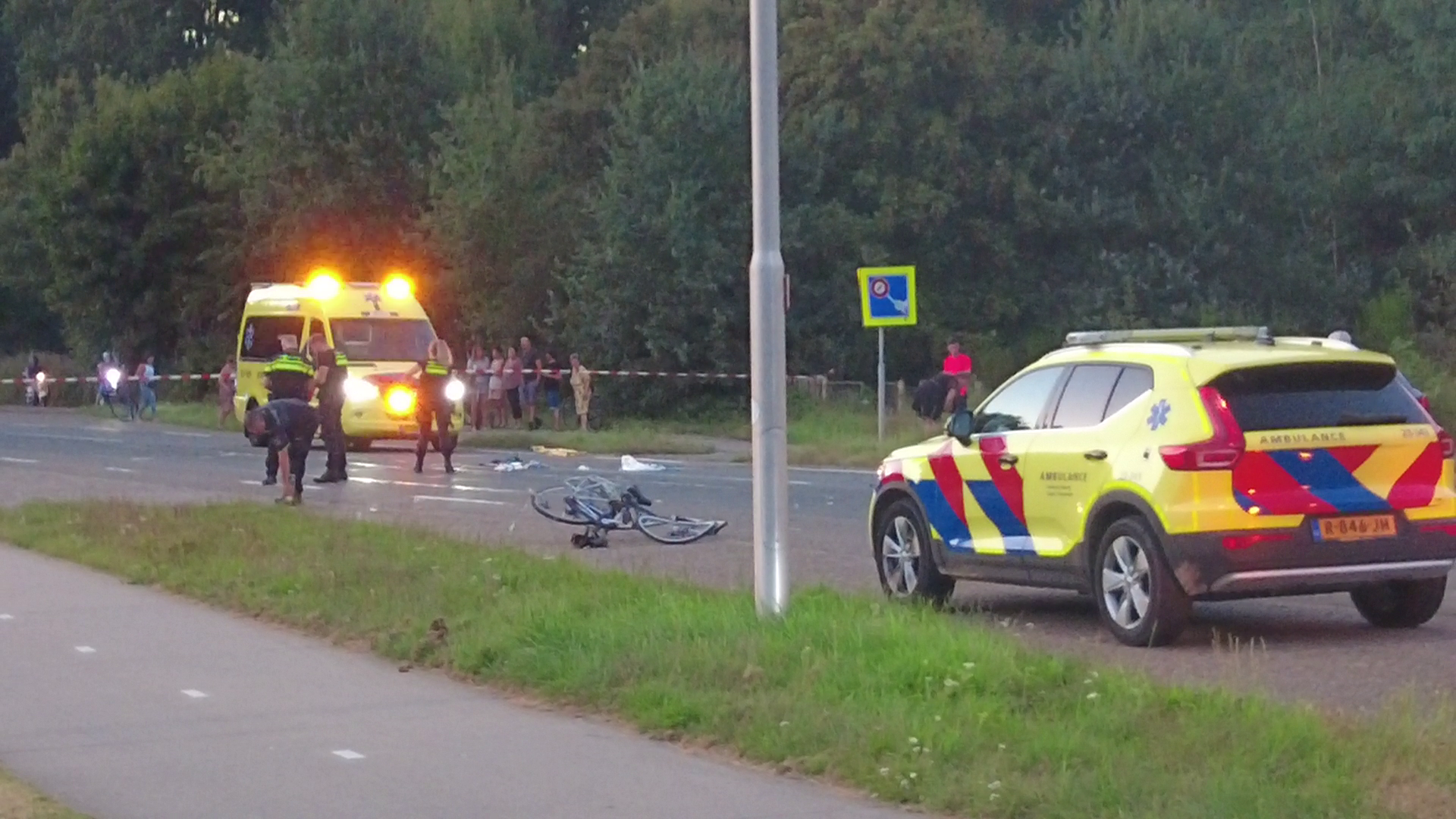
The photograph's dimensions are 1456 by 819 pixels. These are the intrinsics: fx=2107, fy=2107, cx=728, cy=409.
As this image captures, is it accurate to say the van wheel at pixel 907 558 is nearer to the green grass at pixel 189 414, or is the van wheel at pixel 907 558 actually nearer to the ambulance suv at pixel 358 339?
the ambulance suv at pixel 358 339

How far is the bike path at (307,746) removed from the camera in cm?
770

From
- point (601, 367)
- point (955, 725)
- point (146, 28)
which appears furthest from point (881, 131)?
point (146, 28)

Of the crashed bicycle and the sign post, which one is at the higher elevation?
the sign post

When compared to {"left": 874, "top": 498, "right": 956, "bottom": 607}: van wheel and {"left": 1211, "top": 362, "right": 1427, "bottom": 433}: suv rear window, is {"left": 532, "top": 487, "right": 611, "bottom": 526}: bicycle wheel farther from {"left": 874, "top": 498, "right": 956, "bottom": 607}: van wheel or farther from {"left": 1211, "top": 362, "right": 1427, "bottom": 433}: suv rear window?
{"left": 1211, "top": 362, "right": 1427, "bottom": 433}: suv rear window

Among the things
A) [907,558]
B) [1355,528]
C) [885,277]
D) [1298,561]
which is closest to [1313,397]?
[1355,528]

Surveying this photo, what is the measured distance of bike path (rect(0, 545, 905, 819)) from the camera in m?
7.70

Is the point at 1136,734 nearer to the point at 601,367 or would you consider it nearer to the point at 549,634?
the point at 549,634

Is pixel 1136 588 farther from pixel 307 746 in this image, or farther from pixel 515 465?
pixel 515 465

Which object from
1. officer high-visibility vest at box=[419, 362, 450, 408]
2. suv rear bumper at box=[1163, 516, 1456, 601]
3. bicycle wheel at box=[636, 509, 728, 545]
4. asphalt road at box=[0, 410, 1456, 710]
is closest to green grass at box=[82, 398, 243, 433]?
asphalt road at box=[0, 410, 1456, 710]

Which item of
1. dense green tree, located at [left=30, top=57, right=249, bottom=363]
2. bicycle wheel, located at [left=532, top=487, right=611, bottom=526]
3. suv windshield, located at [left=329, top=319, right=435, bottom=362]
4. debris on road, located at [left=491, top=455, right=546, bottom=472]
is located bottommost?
debris on road, located at [left=491, top=455, right=546, bottom=472]

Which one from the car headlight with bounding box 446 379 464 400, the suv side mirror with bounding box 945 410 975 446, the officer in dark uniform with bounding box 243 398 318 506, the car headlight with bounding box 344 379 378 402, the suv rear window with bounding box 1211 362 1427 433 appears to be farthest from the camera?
the car headlight with bounding box 344 379 378 402

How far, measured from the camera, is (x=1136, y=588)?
11148mm

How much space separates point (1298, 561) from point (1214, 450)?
0.72 m

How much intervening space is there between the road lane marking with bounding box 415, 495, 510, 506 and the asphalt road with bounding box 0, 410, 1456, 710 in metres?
0.03
